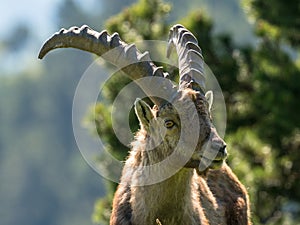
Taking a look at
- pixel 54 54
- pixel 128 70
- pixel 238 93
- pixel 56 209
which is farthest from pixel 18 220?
pixel 128 70

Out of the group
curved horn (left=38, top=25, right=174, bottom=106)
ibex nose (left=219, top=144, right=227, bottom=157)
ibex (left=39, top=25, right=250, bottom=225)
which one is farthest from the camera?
curved horn (left=38, top=25, right=174, bottom=106)

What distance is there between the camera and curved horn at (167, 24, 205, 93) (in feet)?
45.0

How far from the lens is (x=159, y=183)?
1370 cm

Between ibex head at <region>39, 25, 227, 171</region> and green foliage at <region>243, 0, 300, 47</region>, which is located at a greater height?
green foliage at <region>243, 0, 300, 47</region>

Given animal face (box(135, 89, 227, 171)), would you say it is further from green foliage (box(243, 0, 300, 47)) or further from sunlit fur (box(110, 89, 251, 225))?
green foliage (box(243, 0, 300, 47))

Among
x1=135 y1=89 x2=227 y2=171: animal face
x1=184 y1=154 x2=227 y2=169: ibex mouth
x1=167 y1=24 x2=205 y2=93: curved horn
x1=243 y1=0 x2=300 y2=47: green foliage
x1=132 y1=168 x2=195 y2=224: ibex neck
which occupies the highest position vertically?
x1=243 y1=0 x2=300 y2=47: green foliage

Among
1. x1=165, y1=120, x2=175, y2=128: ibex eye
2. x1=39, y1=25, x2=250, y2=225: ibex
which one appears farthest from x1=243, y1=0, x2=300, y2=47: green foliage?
x1=165, y1=120, x2=175, y2=128: ibex eye

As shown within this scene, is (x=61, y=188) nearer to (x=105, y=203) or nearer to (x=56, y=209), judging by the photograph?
(x=56, y=209)

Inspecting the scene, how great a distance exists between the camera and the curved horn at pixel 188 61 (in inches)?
539

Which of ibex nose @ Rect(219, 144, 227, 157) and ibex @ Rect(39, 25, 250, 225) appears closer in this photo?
ibex nose @ Rect(219, 144, 227, 157)

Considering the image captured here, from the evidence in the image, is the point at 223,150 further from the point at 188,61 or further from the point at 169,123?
the point at 188,61

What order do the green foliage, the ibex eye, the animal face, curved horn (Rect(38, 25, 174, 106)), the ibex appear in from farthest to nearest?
the green foliage < curved horn (Rect(38, 25, 174, 106)) < the ibex eye < the ibex < the animal face

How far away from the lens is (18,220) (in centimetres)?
13238

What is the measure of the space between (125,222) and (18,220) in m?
120
